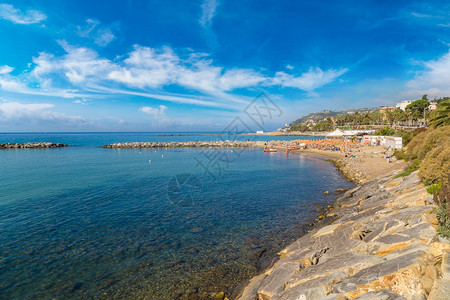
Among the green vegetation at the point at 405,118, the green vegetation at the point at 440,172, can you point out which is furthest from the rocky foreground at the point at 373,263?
the green vegetation at the point at 405,118

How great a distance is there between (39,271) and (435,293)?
47.7 ft

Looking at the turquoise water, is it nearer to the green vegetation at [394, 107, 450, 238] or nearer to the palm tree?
the green vegetation at [394, 107, 450, 238]

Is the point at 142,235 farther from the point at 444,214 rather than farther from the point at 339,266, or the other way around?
the point at 444,214

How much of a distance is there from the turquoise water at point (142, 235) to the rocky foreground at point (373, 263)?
2257 millimetres

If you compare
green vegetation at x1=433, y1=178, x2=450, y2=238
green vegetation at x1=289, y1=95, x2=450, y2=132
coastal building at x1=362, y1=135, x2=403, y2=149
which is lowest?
green vegetation at x1=433, y1=178, x2=450, y2=238

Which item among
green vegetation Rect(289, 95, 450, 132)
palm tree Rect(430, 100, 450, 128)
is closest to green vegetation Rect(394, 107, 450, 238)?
palm tree Rect(430, 100, 450, 128)

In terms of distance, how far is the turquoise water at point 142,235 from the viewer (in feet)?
30.9

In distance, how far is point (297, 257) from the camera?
958cm

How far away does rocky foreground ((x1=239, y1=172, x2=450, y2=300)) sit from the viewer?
532 centimetres

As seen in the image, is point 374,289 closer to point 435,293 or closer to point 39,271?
point 435,293

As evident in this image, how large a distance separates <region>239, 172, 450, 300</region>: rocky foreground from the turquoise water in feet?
7.41

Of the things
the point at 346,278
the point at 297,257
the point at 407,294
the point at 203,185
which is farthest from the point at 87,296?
the point at 203,185

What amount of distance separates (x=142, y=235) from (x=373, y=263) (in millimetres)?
12014

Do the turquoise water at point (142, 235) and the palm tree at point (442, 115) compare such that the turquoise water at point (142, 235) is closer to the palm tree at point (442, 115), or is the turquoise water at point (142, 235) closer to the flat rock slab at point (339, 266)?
the flat rock slab at point (339, 266)
